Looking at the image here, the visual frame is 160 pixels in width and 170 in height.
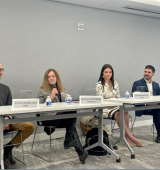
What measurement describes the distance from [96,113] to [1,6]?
2.25 metres

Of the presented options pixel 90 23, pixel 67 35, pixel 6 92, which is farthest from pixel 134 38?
pixel 6 92

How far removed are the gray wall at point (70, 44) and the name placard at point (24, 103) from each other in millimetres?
1549

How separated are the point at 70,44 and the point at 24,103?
225cm

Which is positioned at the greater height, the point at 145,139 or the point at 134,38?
the point at 134,38

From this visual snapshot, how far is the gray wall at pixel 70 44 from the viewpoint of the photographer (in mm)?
3857

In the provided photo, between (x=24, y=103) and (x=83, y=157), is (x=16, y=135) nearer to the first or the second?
(x=24, y=103)

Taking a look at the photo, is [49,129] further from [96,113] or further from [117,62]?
[117,62]

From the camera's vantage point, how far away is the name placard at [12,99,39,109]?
2.34 m

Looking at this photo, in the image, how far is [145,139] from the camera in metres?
4.03

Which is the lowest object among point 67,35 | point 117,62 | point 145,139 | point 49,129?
point 145,139

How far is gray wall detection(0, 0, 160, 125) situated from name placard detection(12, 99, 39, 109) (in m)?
1.55

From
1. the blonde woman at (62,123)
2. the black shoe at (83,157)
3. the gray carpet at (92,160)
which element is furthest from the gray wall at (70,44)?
the black shoe at (83,157)

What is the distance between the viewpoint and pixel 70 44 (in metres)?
4.38

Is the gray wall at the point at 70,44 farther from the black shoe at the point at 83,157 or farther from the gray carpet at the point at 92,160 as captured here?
the black shoe at the point at 83,157
